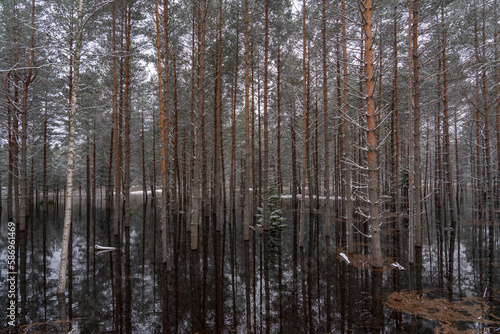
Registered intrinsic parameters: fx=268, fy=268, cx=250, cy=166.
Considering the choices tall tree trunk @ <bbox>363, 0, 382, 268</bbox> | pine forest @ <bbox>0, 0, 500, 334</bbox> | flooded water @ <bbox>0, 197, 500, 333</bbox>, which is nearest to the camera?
flooded water @ <bbox>0, 197, 500, 333</bbox>

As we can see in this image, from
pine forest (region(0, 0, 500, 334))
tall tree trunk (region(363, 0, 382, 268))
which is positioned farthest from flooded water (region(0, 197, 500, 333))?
tall tree trunk (region(363, 0, 382, 268))

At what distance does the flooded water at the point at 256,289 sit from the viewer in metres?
5.36

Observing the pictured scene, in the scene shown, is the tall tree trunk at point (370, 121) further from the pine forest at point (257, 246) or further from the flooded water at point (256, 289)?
the flooded water at point (256, 289)

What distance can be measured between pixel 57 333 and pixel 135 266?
14.8 ft

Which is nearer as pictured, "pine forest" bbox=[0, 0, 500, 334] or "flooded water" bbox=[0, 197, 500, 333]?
"flooded water" bbox=[0, 197, 500, 333]

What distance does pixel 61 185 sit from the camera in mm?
35625

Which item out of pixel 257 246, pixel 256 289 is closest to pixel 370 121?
pixel 256 289

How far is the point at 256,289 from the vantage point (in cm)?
736

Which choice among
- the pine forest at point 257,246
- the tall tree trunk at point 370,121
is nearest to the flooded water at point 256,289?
the pine forest at point 257,246

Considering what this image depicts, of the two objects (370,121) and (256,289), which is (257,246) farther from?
(370,121)

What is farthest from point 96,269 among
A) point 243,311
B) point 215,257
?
point 243,311

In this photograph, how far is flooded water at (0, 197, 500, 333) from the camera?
17.6 feet

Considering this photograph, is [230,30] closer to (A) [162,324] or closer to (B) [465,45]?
(B) [465,45]

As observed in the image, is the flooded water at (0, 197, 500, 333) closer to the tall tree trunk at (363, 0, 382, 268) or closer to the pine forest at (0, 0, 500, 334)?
the pine forest at (0, 0, 500, 334)
